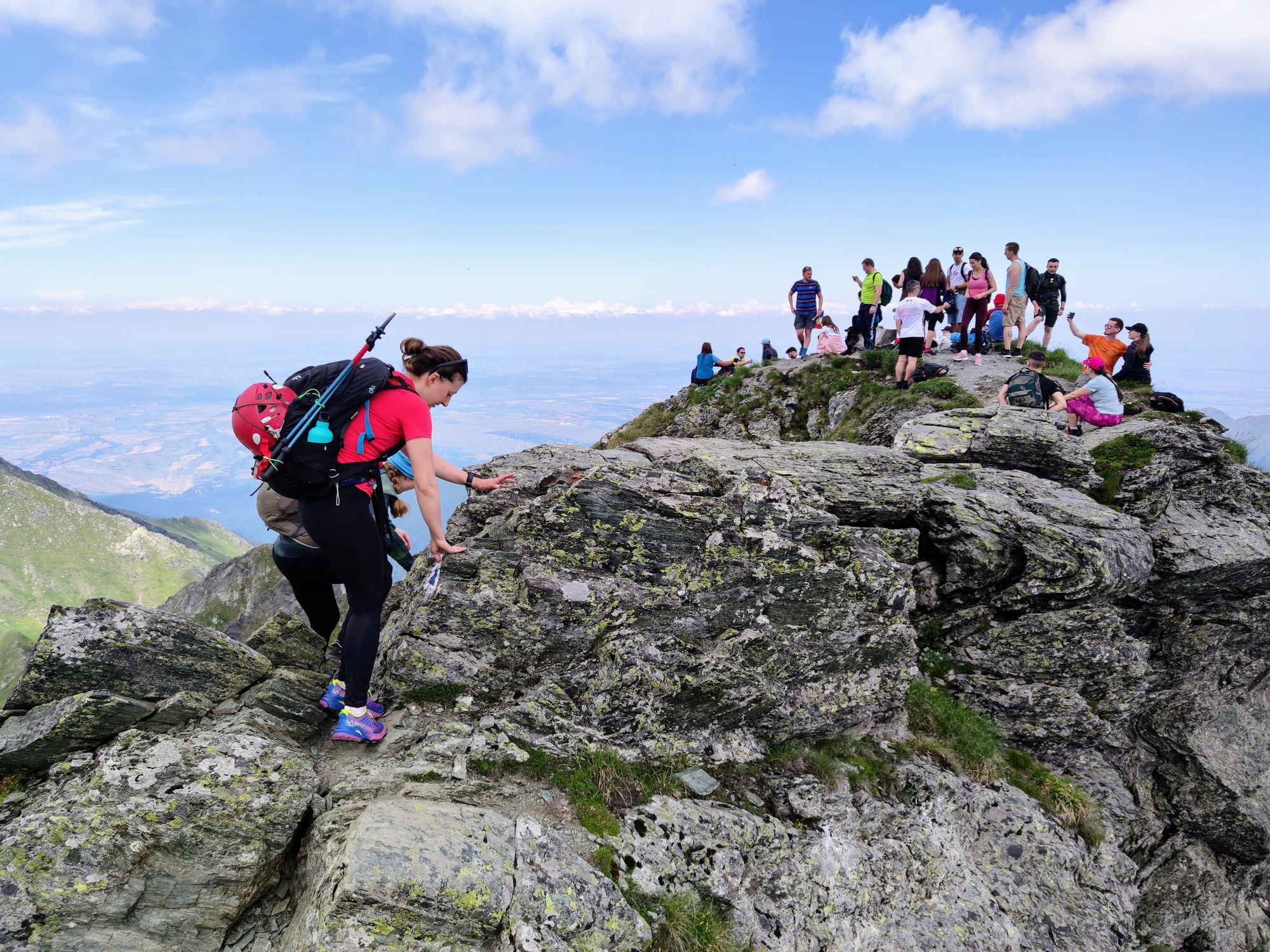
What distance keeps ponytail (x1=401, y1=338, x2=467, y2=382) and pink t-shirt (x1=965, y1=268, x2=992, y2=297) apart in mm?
27421

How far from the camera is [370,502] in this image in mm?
7875

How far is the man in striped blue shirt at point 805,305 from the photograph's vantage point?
3266 centimetres

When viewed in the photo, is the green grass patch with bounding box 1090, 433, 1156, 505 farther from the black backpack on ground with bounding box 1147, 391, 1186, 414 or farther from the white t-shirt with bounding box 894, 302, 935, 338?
the white t-shirt with bounding box 894, 302, 935, 338

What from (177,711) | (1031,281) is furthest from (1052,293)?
(177,711)

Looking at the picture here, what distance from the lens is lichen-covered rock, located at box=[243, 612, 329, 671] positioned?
10844 millimetres

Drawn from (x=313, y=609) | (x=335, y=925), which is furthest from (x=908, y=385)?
(x=335, y=925)

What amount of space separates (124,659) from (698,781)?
8.70 meters

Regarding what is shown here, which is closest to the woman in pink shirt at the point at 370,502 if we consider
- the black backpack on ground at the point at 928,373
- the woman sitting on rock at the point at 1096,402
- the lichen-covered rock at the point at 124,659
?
the lichen-covered rock at the point at 124,659

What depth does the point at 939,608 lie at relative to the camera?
13242mm

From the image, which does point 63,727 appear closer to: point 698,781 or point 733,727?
point 698,781

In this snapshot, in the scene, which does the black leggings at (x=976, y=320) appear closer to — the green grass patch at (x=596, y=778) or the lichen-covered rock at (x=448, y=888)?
the green grass patch at (x=596, y=778)

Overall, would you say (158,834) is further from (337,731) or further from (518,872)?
(518,872)

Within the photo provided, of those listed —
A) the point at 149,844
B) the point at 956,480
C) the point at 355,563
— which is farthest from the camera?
the point at 956,480

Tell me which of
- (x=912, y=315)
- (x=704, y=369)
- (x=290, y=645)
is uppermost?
(x=912, y=315)
